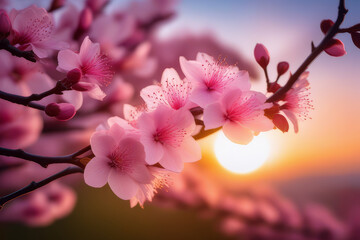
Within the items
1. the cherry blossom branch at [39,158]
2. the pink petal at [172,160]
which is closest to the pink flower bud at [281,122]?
the pink petal at [172,160]

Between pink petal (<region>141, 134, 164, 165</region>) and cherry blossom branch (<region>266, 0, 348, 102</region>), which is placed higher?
cherry blossom branch (<region>266, 0, 348, 102</region>)

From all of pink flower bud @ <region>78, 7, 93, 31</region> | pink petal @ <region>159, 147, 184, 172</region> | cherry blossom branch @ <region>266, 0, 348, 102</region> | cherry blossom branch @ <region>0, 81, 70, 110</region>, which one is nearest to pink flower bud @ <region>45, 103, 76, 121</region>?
cherry blossom branch @ <region>0, 81, 70, 110</region>

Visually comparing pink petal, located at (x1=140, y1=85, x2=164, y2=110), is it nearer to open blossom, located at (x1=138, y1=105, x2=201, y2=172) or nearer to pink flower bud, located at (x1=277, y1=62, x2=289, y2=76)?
open blossom, located at (x1=138, y1=105, x2=201, y2=172)

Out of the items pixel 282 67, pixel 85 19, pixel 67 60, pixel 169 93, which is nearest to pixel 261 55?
pixel 282 67

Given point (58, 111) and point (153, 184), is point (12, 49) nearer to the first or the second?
point (58, 111)

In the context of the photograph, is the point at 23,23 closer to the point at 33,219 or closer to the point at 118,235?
the point at 33,219

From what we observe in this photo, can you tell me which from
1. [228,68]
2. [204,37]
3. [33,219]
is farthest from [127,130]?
[204,37]

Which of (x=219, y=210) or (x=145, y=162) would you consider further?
(x=219, y=210)
